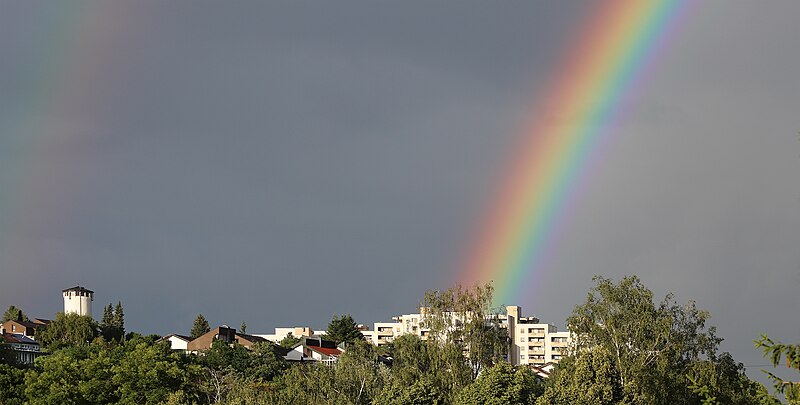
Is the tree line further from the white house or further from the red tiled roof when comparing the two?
the white house

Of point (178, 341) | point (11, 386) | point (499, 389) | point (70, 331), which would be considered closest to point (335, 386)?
point (499, 389)

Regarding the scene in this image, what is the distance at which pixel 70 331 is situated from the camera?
162m

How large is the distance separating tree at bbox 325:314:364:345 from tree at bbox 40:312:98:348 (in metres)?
39.9

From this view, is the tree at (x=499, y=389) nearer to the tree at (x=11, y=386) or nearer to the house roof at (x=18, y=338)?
the tree at (x=11, y=386)

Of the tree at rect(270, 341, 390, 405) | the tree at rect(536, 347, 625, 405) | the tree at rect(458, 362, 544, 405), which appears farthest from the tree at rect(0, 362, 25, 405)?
the tree at rect(536, 347, 625, 405)

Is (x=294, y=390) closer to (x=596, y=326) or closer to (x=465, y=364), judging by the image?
(x=465, y=364)

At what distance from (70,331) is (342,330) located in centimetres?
4566

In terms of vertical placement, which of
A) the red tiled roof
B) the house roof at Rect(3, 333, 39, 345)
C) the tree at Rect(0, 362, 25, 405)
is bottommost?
the tree at Rect(0, 362, 25, 405)

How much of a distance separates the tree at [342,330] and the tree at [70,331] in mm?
39858

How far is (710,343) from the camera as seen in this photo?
80938mm

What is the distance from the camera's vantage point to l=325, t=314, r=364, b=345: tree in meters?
184

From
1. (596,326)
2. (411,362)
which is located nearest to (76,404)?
(411,362)

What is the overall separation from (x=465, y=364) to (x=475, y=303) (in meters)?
6.57

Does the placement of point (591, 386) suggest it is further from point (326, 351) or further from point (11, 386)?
point (326, 351)
